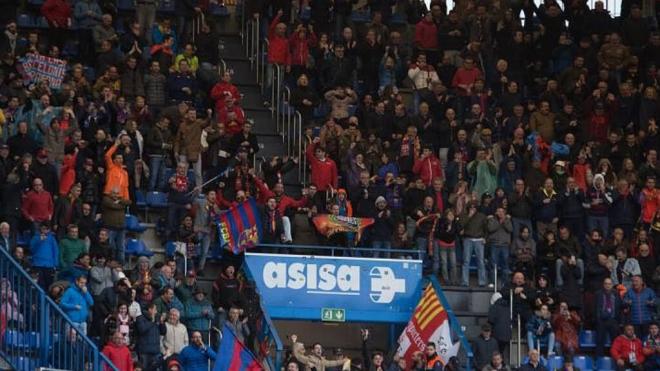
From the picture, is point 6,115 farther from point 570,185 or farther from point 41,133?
point 570,185

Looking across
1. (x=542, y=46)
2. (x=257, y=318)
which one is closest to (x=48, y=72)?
(x=257, y=318)

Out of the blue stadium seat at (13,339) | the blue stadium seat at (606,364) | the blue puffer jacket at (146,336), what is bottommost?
the blue stadium seat at (606,364)

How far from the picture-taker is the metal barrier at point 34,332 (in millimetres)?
24469

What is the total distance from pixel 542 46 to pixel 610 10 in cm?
411

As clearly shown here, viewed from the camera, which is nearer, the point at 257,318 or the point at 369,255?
the point at 257,318

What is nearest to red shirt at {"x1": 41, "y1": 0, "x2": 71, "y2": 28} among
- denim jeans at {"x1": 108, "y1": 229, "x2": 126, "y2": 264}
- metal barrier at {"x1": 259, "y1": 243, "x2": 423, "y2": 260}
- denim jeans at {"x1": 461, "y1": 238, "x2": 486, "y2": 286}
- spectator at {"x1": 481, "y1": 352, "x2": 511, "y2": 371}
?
denim jeans at {"x1": 108, "y1": 229, "x2": 126, "y2": 264}

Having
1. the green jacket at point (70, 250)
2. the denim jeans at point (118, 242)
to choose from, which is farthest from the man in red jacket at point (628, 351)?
the green jacket at point (70, 250)

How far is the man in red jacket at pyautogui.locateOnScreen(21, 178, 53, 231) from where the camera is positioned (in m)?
33.8

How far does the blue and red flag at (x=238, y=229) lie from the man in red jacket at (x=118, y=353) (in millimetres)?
6008

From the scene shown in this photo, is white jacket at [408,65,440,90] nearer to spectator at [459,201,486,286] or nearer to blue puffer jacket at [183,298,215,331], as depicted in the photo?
spectator at [459,201,486,286]

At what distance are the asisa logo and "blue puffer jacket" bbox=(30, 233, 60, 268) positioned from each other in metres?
4.35

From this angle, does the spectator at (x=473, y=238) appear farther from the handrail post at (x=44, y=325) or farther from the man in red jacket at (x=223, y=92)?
the handrail post at (x=44, y=325)

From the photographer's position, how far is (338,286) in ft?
118

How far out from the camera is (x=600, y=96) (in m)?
41.5
